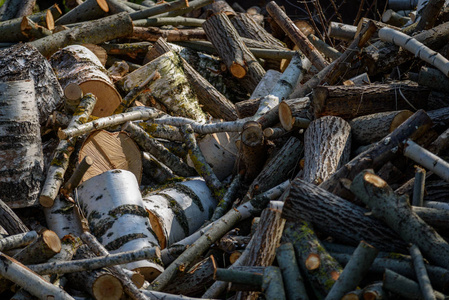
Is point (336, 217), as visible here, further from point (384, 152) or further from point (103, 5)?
point (103, 5)

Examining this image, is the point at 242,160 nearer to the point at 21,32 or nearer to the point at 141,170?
the point at 141,170

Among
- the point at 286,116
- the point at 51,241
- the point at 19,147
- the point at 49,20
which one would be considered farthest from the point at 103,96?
the point at 51,241

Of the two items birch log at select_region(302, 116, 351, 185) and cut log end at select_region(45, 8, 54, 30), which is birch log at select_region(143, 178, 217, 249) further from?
cut log end at select_region(45, 8, 54, 30)

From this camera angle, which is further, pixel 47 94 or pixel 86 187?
pixel 47 94

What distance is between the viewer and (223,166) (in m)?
6.40

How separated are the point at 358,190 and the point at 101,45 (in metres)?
5.67

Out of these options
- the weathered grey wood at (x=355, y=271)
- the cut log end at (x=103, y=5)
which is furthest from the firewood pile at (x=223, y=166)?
the cut log end at (x=103, y=5)

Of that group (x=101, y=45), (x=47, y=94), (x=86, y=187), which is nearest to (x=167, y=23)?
(x=101, y=45)

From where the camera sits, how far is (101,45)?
8203 millimetres

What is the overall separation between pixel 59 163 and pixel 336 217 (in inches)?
116

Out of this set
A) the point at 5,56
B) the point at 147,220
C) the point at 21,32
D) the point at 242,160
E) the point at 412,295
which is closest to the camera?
the point at 412,295

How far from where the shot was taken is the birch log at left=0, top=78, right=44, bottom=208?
5.07 m

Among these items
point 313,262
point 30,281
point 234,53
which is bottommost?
point 30,281

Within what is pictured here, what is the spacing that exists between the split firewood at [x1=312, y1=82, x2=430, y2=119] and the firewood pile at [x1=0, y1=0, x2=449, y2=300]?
1 centimetres
